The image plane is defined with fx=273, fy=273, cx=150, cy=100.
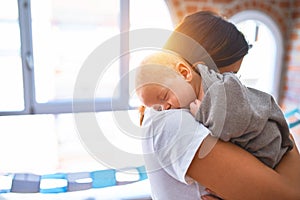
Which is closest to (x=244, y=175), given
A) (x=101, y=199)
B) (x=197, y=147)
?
(x=197, y=147)

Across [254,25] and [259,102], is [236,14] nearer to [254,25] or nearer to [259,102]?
[254,25]

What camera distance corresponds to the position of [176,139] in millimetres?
591

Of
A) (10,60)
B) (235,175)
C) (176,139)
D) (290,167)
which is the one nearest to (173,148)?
(176,139)

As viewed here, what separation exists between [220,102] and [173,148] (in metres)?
0.14

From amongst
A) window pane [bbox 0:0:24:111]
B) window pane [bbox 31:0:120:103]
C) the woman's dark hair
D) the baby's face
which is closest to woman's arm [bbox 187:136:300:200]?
the baby's face

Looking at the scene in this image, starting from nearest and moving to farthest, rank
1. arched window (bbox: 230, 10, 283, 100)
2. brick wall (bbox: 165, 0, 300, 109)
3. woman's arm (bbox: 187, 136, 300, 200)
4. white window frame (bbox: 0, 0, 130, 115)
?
woman's arm (bbox: 187, 136, 300, 200), white window frame (bbox: 0, 0, 130, 115), brick wall (bbox: 165, 0, 300, 109), arched window (bbox: 230, 10, 283, 100)

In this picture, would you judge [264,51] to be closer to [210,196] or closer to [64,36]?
[64,36]

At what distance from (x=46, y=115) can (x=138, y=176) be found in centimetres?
96

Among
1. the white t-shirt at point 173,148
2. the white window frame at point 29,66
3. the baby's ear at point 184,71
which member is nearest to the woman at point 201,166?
the white t-shirt at point 173,148

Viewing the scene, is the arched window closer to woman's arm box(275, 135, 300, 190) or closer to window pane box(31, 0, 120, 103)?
window pane box(31, 0, 120, 103)

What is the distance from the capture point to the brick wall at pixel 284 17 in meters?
2.26

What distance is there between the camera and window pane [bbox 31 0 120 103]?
Result: 7.00 feet

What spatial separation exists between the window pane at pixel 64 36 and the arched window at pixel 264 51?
120 cm

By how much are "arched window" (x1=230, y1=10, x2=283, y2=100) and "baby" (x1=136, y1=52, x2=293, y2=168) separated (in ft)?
6.24
